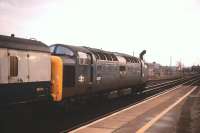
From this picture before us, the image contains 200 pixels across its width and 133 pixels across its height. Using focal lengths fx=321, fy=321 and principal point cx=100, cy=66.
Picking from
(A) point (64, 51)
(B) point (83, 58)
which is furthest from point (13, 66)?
(B) point (83, 58)

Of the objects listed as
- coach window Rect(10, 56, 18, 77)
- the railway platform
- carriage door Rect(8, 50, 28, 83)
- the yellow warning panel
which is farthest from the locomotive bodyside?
coach window Rect(10, 56, 18, 77)

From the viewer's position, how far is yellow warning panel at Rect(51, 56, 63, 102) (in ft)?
47.0

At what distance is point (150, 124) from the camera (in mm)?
14016

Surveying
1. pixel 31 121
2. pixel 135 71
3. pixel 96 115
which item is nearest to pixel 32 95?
pixel 31 121

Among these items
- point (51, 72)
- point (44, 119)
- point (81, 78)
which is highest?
point (51, 72)

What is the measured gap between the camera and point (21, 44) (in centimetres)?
1205

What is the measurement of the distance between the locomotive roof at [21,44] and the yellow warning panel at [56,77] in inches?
45.9

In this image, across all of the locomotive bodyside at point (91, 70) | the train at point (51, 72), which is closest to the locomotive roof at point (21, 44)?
the train at point (51, 72)

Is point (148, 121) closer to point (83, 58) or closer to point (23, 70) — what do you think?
point (83, 58)

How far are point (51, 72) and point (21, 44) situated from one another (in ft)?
9.10

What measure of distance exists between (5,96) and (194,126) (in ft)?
26.2

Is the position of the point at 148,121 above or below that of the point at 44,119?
below

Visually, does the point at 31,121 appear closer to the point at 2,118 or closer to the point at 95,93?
the point at 2,118

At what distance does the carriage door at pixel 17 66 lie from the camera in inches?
442
